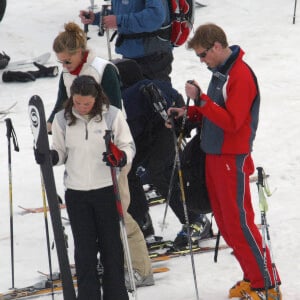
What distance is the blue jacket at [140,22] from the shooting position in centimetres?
744

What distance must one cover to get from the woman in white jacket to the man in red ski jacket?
552 mm

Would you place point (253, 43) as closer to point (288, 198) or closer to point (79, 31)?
point (288, 198)

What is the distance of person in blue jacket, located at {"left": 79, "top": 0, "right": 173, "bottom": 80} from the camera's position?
746cm

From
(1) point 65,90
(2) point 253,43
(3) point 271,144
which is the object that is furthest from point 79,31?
(2) point 253,43

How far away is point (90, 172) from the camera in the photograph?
563 cm

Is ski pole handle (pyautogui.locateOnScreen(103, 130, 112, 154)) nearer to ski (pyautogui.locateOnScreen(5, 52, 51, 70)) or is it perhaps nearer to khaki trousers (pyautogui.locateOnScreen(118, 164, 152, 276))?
khaki trousers (pyautogui.locateOnScreen(118, 164, 152, 276))

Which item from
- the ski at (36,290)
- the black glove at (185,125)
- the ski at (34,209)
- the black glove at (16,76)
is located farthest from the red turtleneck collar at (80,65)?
the black glove at (16,76)

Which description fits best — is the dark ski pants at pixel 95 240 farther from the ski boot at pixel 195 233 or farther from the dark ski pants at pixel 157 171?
the ski boot at pixel 195 233

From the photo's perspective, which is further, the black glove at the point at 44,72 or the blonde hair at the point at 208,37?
the black glove at the point at 44,72

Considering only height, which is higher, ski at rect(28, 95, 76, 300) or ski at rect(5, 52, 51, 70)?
ski at rect(5, 52, 51, 70)

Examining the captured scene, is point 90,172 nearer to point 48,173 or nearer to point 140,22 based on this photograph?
point 48,173

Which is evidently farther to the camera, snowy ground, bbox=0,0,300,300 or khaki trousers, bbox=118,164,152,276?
snowy ground, bbox=0,0,300,300

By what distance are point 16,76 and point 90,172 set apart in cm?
640

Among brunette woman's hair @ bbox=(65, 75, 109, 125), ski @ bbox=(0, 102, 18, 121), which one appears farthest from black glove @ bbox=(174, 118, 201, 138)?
ski @ bbox=(0, 102, 18, 121)
